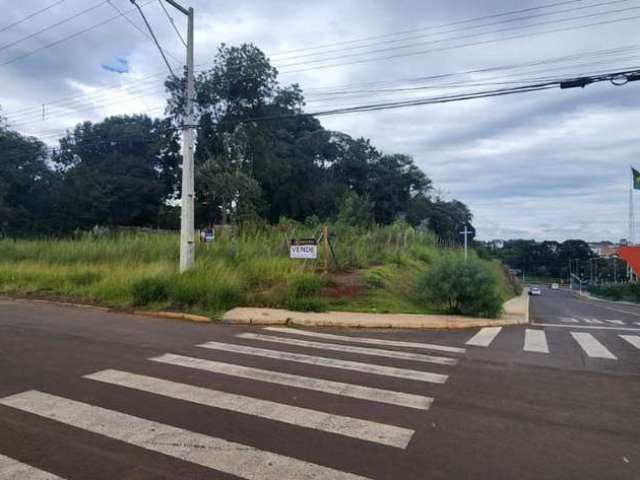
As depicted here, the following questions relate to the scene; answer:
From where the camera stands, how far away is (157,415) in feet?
15.9

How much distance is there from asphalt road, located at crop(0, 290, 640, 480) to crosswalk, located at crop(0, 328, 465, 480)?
0.02 meters

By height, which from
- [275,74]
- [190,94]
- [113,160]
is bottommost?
[190,94]

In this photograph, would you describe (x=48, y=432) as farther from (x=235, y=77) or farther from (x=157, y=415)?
(x=235, y=77)

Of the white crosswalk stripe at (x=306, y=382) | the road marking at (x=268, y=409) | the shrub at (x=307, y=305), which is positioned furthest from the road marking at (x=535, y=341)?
the road marking at (x=268, y=409)

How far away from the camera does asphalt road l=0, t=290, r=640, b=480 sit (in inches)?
151

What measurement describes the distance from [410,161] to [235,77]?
30962mm

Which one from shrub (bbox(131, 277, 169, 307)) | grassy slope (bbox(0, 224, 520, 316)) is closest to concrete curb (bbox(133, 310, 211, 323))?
grassy slope (bbox(0, 224, 520, 316))

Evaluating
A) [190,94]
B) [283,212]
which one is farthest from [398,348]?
[283,212]

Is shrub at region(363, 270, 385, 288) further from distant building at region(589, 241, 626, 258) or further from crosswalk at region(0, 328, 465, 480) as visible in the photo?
distant building at region(589, 241, 626, 258)

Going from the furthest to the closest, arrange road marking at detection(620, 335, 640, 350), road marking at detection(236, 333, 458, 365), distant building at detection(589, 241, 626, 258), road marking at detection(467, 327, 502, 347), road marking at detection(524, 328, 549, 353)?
distant building at detection(589, 241, 626, 258), road marking at detection(620, 335, 640, 350), road marking at detection(467, 327, 502, 347), road marking at detection(524, 328, 549, 353), road marking at detection(236, 333, 458, 365)

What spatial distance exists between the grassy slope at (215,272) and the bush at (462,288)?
2.31 ft

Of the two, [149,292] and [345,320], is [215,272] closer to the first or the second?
[149,292]

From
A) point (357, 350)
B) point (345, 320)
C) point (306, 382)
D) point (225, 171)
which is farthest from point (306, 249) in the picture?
point (225, 171)

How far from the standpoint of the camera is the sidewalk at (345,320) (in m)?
11.6
